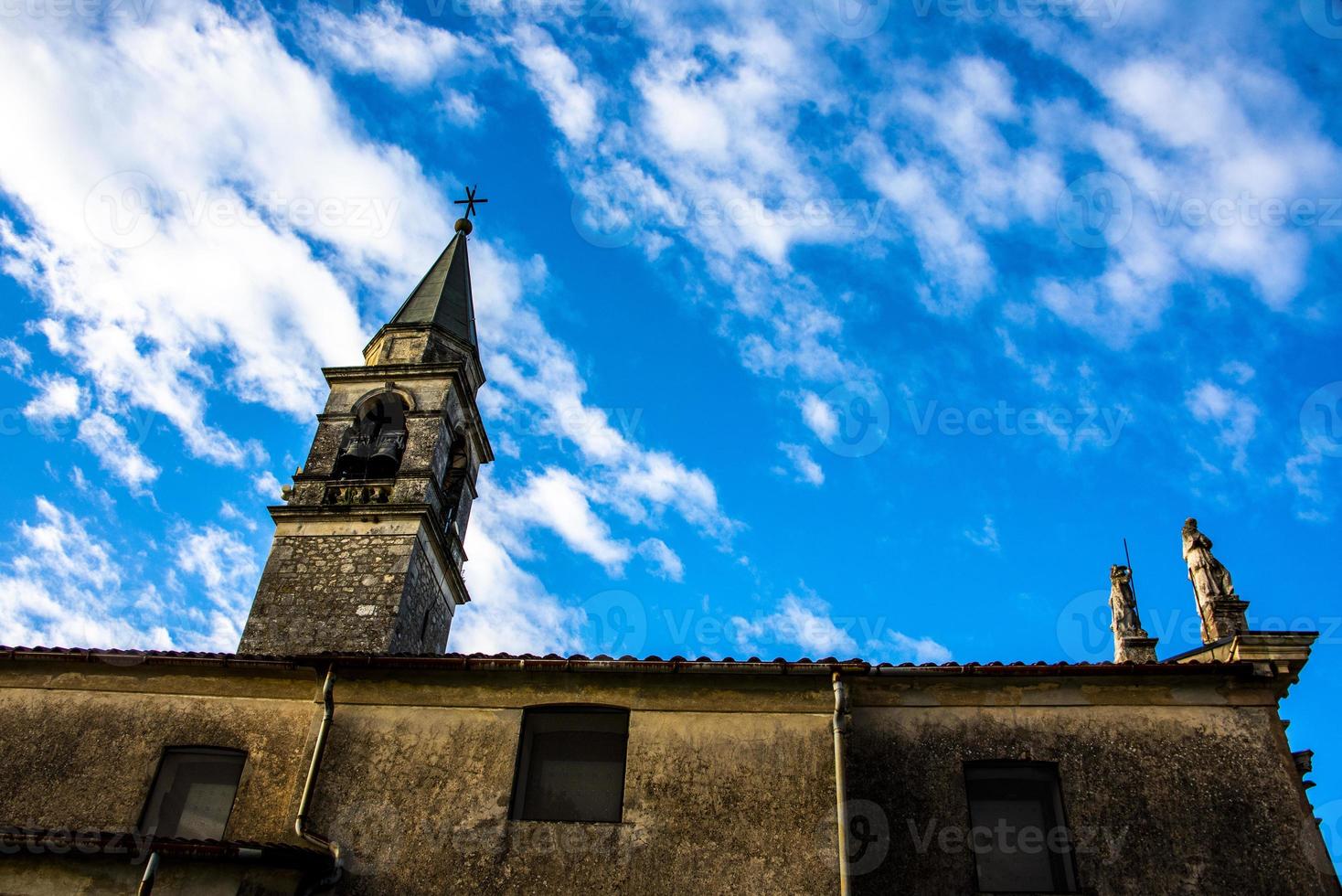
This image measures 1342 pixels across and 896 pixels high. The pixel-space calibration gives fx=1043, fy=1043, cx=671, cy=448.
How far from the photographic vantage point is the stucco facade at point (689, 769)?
10.9 meters

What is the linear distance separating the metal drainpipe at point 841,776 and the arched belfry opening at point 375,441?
11.8m

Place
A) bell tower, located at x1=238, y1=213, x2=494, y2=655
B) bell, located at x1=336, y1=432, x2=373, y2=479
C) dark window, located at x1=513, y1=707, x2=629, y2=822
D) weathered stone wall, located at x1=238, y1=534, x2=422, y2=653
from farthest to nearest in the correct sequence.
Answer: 1. bell, located at x1=336, y1=432, x2=373, y2=479
2. bell tower, located at x1=238, y1=213, x2=494, y2=655
3. weathered stone wall, located at x1=238, y1=534, x2=422, y2=653
4. dark window, located at x1=513, y1=707, x2=629, y2=822

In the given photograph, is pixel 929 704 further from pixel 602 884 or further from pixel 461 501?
pixel 461 501

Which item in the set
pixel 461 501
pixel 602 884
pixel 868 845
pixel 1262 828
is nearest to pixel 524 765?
pixel 602 884

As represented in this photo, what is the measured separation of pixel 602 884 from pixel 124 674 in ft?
22.5

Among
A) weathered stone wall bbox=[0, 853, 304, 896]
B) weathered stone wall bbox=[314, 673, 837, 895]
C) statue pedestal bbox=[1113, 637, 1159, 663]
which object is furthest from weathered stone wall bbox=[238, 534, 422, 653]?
statue pedestal bbox=[1113, 637, 1159, 663]

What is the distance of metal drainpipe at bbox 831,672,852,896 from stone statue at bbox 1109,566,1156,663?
684 centimetres

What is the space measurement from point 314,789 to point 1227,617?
36.3 feet

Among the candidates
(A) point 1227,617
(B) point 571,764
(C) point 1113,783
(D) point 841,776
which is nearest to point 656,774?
(B) point 571,764

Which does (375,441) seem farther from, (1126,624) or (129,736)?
(1126,624)

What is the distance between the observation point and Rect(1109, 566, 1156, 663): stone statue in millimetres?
16719

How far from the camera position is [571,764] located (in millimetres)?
12047

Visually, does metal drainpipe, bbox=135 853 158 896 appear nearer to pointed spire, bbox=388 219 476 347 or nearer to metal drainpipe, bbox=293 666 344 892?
metal drainpipe, bbox=293 666 344 892

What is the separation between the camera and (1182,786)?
11.3m
